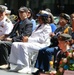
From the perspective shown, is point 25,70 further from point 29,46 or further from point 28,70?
point 29,46

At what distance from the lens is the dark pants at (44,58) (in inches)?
291

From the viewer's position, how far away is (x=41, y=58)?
24.4ft

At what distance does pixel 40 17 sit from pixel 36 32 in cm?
35

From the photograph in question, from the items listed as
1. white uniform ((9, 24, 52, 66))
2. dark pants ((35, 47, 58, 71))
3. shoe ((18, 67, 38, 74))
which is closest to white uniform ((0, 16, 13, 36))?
white uniform ((9, 24, 52, 66))

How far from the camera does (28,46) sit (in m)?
7.56

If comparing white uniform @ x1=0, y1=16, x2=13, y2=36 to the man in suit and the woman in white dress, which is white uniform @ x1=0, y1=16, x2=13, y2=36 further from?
the woman in white dress

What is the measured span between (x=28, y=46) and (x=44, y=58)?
45cm

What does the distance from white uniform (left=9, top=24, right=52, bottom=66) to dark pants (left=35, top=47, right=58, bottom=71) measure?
0.52 ft

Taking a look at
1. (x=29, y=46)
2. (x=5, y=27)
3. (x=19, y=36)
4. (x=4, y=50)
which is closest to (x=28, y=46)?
(x=29, y=46)

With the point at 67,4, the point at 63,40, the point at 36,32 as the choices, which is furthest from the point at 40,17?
the point at 67,4

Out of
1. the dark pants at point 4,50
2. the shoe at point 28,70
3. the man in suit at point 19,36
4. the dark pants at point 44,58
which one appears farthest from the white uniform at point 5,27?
the dark pants at point 44,58

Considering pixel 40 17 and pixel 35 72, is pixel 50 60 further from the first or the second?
pixel 40 17

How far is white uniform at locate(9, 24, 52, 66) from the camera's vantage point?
754 cm

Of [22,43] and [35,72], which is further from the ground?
[22,43]
